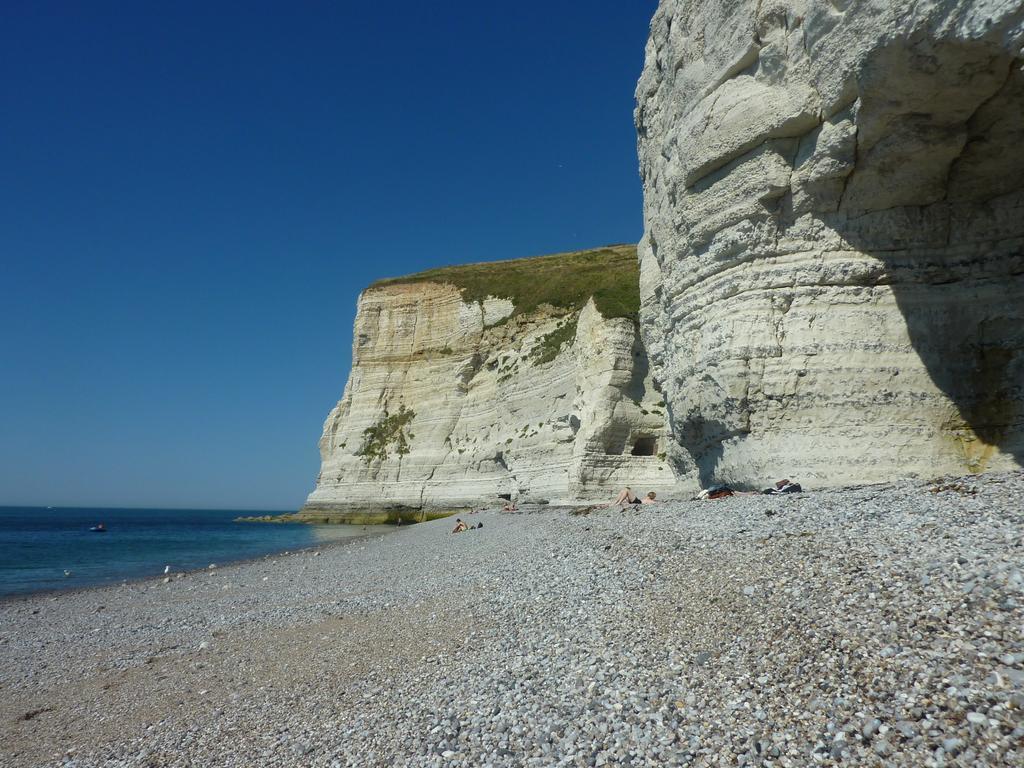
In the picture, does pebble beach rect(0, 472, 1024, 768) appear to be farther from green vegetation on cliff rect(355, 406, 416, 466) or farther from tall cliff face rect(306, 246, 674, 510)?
green vegetation on cliff rect(355, 406, 416, 466)

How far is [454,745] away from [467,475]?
34790 mm

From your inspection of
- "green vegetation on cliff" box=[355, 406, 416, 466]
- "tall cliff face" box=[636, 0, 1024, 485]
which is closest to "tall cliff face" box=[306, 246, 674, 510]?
"green vegetation on cliff" box=[355, 406, 416, 466]

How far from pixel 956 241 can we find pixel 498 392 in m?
27.5

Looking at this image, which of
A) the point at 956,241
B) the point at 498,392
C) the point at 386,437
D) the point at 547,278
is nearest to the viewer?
the point at 956,241

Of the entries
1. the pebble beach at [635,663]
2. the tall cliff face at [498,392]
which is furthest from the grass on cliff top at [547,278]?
the pebble beach at [635,663]

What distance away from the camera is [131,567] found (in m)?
21.4

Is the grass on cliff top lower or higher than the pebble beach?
higher

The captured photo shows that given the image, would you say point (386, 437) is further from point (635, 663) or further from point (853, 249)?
point (635, 663)

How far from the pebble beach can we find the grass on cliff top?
83.1ft

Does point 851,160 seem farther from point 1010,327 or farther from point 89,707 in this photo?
point 89,707

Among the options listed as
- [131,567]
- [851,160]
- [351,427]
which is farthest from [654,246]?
[351,427]

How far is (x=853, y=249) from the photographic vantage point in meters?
12.4

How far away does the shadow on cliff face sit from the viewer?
424 inches

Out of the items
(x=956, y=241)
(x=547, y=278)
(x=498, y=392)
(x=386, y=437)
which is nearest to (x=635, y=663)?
(x=956, y=241)
